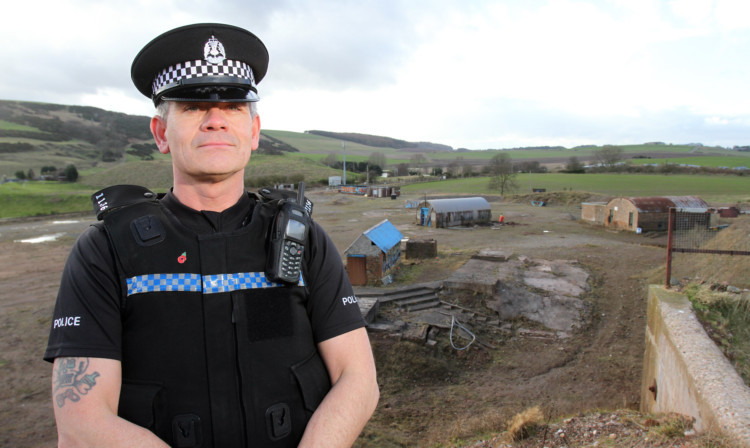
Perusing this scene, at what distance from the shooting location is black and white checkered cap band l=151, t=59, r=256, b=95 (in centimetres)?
197

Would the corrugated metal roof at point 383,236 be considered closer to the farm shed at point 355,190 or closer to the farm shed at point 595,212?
the farm shed at point 595,212

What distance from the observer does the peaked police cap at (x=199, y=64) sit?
1966mm

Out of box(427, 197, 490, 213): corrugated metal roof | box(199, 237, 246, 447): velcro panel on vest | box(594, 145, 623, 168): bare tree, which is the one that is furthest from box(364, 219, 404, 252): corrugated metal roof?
box(594, 145, 623, 168): bare tree

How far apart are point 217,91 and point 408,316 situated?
38.0 ft

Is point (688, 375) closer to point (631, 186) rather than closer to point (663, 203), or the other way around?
point (663, 203)

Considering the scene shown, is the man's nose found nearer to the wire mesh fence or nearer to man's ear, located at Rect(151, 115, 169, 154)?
man's ear, located at Rect(151, 115, 169, 154)

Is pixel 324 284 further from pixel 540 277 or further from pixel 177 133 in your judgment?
pixel 540 277

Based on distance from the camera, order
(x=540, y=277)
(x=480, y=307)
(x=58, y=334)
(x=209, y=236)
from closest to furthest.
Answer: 1. (x=58, y=334)
2. (x=209, y=236)
3. (x=480, y=307)
4. (x=540, y=277)

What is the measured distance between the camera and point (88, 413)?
1.53m

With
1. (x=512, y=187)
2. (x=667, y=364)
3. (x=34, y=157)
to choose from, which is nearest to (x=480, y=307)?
(x=667, y=364)

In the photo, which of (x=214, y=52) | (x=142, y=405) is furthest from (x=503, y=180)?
(x=142, y=405)

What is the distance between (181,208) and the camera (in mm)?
1983

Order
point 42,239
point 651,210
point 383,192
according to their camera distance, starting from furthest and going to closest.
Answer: point 383,192
point 42,239
point 651,210

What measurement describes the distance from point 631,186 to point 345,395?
66995 millimetres
